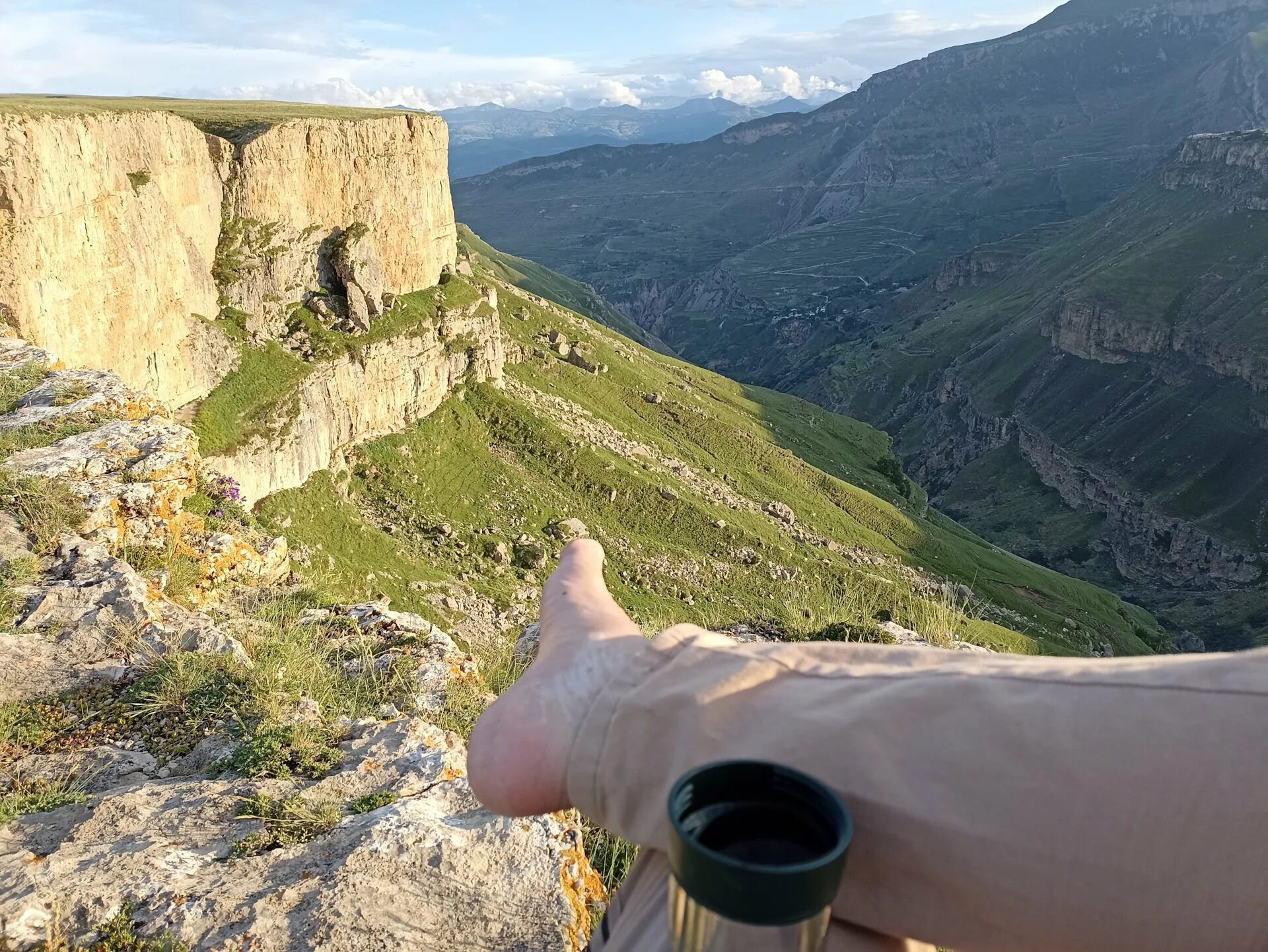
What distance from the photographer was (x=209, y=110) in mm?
38188

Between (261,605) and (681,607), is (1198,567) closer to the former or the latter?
(681,607)

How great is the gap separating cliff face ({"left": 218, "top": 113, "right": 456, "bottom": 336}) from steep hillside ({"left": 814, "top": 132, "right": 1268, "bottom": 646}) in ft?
235

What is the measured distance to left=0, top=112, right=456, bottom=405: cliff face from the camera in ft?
70.4

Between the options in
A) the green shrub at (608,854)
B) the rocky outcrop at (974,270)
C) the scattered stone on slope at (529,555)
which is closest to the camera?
the green shrub at (608,854)

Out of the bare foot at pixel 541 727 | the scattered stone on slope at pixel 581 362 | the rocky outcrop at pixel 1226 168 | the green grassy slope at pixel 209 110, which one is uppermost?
the rocky outcrop at pixel 1226 168

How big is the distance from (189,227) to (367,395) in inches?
420

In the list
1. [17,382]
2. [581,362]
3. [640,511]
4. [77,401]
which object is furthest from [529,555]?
[581,362]

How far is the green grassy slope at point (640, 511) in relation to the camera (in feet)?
110

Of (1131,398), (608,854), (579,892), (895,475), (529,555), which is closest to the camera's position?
(579,892)

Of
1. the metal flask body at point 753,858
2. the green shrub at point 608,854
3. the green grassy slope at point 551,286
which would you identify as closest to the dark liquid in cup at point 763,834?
the metal flask body at point 753,858

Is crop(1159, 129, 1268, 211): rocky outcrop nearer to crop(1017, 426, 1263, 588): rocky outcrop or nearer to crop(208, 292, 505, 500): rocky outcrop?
crop(1017, 426, 1263, 588): rocky outcrop

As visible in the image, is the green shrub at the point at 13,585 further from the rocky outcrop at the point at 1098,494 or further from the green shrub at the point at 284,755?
the rocky outcrop at the point at 1098,494

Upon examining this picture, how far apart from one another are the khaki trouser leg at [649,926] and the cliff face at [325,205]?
36779 mm

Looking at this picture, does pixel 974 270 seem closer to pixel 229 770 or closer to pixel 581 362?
pixel 581 362
